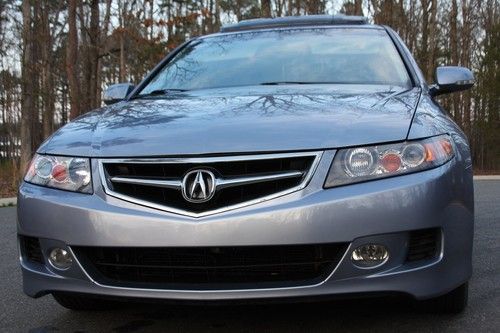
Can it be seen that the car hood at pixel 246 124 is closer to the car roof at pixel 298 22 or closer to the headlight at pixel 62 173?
the headlight at pixel 62 173

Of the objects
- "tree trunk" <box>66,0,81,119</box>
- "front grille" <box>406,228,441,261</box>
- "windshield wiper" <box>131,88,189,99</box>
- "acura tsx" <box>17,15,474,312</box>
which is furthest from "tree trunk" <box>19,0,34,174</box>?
"front grille" <box>406,228,441,261</box>

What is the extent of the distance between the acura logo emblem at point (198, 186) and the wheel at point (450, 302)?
49.9 inches

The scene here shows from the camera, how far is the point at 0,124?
113 feet

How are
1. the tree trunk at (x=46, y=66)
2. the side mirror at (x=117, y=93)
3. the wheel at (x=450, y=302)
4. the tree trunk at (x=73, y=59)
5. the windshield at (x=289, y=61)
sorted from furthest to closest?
the tree trunk at (x=46, y=66) → the tree trunk at (x=73, y=59) → the side mirror at (x=117, y=93) → the windshield at (x=289, y=61) → the wheel at (x=450, y=302)

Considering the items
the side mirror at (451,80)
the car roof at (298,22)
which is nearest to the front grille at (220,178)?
the side mirror at (451,80)

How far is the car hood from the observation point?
2457mm

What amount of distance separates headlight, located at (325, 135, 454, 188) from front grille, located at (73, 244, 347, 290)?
0.27 m

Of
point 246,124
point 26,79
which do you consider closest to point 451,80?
point 246,124

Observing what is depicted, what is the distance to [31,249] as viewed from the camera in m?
2.72

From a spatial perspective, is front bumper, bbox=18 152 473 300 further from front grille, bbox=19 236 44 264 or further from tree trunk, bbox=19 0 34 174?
tree trunk, bbox=19 0 34 174

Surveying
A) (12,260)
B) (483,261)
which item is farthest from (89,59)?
(483,261)

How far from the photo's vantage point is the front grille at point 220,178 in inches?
93.8

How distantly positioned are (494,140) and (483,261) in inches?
1239

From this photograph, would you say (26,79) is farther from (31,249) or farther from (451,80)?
(31,249)
